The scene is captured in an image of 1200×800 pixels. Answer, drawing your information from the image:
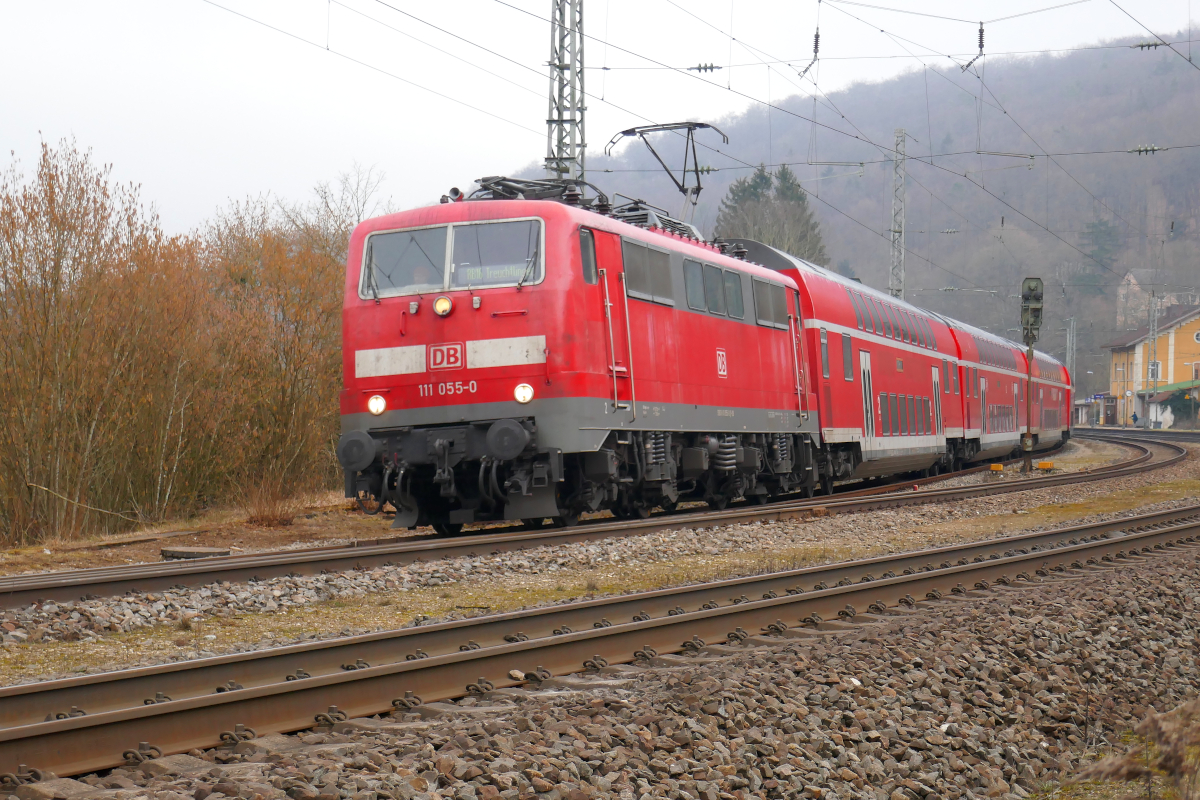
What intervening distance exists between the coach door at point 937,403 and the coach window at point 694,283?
12.9 metres

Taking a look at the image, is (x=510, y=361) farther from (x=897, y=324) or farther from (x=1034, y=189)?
(x=1034, y=189)

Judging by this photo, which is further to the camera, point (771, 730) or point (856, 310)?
point (856, 310)

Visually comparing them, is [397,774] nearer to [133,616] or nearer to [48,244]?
[133,616]

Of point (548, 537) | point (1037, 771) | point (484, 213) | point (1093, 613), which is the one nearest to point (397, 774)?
point (1037, 771)

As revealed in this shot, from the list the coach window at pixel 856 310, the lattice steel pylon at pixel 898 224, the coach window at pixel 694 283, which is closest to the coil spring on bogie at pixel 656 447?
the coach window at pixel 694 283

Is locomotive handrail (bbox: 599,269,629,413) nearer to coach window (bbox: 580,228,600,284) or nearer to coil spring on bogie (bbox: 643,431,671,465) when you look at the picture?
coach window (bbox: 580,228,600,284)

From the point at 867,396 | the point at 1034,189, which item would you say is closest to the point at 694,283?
the point at 867,396

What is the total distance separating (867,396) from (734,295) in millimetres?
6288

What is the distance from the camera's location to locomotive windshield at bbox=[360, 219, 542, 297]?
11.4 metres

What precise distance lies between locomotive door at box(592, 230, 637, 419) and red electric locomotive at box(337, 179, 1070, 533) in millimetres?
22

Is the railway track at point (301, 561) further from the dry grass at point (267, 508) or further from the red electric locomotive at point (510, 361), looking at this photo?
the dry grass at point (267, 508)

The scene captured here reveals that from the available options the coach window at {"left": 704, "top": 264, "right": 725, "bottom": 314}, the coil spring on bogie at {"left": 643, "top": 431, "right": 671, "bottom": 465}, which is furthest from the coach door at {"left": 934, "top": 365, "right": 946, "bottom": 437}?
the coil spring on bogie at {"left": 643, "top": 431, "right": 671, "bottom": 465}

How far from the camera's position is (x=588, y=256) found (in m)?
11.6

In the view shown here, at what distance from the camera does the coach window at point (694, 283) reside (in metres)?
13.7
